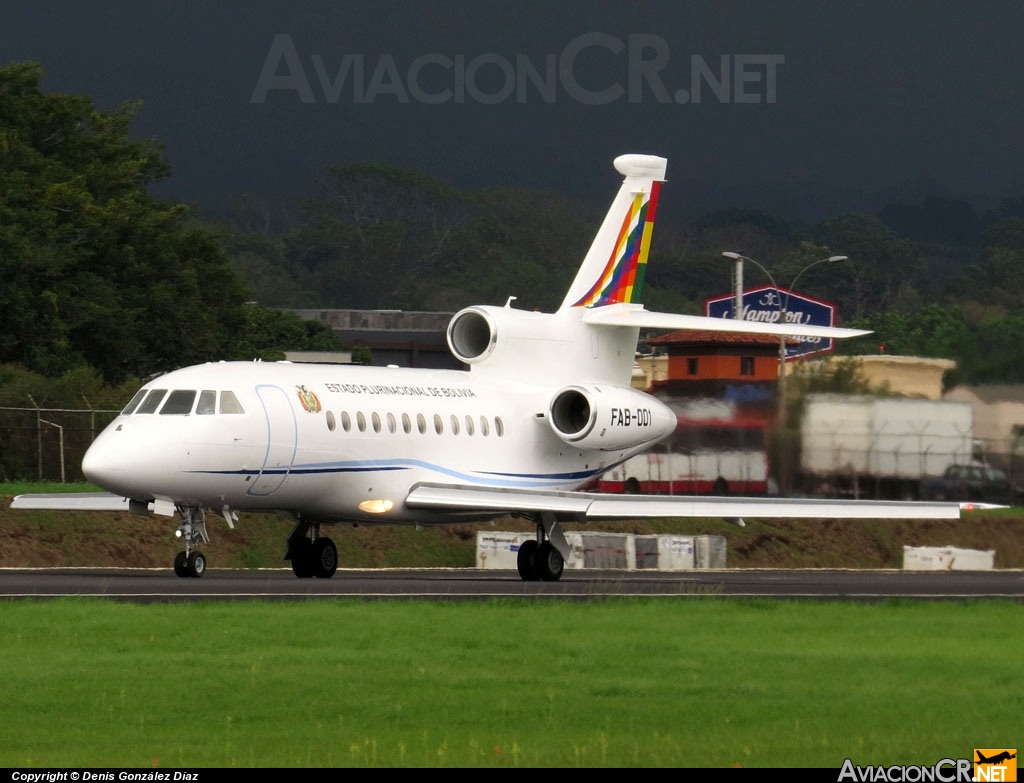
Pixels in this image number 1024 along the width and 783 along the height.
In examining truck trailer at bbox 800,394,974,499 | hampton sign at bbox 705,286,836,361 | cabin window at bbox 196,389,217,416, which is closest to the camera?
cabin window at bbox 196,389,217,416

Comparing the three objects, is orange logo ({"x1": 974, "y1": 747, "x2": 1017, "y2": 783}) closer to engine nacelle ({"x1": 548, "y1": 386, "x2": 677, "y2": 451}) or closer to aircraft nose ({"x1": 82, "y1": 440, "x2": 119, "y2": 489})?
aircraft nose ({"x1": 82, "y1": 440, "x2": 119, "y2": 489})

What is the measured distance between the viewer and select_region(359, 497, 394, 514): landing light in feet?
104

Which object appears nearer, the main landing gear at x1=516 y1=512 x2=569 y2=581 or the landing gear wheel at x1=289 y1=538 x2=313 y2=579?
the landing gear wheel at x1=289 y1=538 x2=313 y2=579

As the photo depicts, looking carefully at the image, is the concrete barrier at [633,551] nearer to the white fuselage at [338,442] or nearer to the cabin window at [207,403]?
the white fuselage at [338,442]

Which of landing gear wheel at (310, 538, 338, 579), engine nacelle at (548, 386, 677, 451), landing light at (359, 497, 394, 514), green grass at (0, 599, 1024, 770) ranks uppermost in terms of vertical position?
engine nacelle at (548, 386, 677, 451)

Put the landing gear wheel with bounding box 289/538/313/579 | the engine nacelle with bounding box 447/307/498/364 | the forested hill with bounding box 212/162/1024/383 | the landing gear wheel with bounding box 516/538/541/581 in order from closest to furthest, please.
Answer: the landing gear wheel with bounding box 289/538/313/579 → the landing gear wheel with bounding box 516/538/541/581 → the engine nacelle with bounding box 447/307/498/364 → the forested hill with bounding box 212/162/1024/383

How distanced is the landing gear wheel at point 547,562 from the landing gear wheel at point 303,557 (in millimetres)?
3727

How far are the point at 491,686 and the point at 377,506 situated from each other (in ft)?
52.6

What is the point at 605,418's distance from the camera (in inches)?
1371

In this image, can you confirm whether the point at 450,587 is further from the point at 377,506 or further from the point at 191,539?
the point at 377,506

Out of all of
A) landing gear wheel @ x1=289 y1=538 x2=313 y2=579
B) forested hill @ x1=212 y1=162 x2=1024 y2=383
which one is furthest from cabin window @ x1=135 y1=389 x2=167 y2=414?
forested hill @ x1=212 y1=162 x2=1024 y2=383

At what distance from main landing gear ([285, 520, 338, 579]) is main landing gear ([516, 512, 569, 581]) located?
318 centimetres

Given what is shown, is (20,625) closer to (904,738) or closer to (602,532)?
(904,738)

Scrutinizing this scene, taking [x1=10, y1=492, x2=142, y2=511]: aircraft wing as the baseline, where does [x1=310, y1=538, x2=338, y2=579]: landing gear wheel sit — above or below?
below
